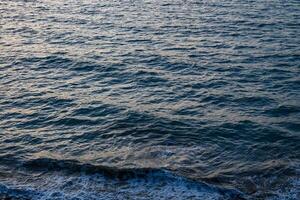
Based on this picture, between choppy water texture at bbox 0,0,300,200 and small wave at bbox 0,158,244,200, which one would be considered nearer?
small wave at bbox 0,158,244,200

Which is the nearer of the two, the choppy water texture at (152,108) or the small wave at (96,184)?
the small wave at (96,184)

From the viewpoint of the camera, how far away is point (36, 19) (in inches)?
1582

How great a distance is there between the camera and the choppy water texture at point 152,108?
659 inches

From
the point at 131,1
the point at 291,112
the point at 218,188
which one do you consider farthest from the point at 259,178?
the point at 131,1

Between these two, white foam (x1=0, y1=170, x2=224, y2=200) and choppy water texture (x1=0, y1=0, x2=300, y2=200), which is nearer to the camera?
white foam (x1=0, y1=170, x2=224, y2=200)

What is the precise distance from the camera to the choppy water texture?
16734 mm

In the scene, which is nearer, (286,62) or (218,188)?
(218,188)

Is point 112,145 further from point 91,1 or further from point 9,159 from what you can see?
point 91,1

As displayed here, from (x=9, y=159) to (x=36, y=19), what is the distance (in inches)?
949

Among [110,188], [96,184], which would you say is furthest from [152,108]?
[110,188]

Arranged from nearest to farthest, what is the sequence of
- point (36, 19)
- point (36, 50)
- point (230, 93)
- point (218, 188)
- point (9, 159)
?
point (218, 188) < point (9, 159) < point (230, 93) < point (36, 50) < point (36, 19)

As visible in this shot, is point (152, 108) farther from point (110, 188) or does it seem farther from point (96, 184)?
point (110, 188)

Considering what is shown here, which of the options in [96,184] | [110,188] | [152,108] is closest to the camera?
[110,188]

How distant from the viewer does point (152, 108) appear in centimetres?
2255
